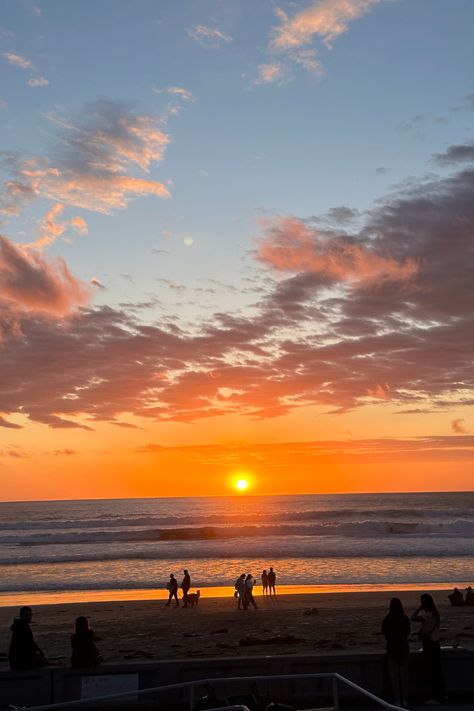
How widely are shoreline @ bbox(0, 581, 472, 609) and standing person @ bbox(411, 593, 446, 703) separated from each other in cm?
1767

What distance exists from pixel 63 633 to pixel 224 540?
4487 centimetres

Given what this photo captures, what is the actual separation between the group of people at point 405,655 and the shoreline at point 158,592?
1775 centimetres

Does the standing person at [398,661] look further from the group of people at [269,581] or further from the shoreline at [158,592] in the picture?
the shoreline at [158,592]

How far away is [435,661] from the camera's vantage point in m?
9.35

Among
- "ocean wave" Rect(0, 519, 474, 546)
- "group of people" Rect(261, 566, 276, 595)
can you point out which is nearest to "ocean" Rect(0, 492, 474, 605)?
"ocean wave" Rect(0, 519, 474, 546)

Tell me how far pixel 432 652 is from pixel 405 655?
50 cm

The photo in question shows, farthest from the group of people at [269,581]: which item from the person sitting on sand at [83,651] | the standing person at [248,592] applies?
the person sitting on sand at [83,651]

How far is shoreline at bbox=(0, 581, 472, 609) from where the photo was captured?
27219 mm

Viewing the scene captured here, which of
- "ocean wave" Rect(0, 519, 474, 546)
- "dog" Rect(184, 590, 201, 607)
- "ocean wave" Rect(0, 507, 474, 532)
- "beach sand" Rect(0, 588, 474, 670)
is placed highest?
"ocean wave" Rect(0, 507, 474, 532)

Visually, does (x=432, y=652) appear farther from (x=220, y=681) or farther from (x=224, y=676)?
(x=220, y=681)

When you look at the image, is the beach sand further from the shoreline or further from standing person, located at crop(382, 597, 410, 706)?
standing person, located at crop(382, 597, 410, 706)

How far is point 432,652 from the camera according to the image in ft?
31.1

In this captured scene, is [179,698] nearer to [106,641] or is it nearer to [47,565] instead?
[106,641]

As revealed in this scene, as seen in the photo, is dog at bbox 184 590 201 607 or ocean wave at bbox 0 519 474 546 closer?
dog at bbox 184 590 201 607
